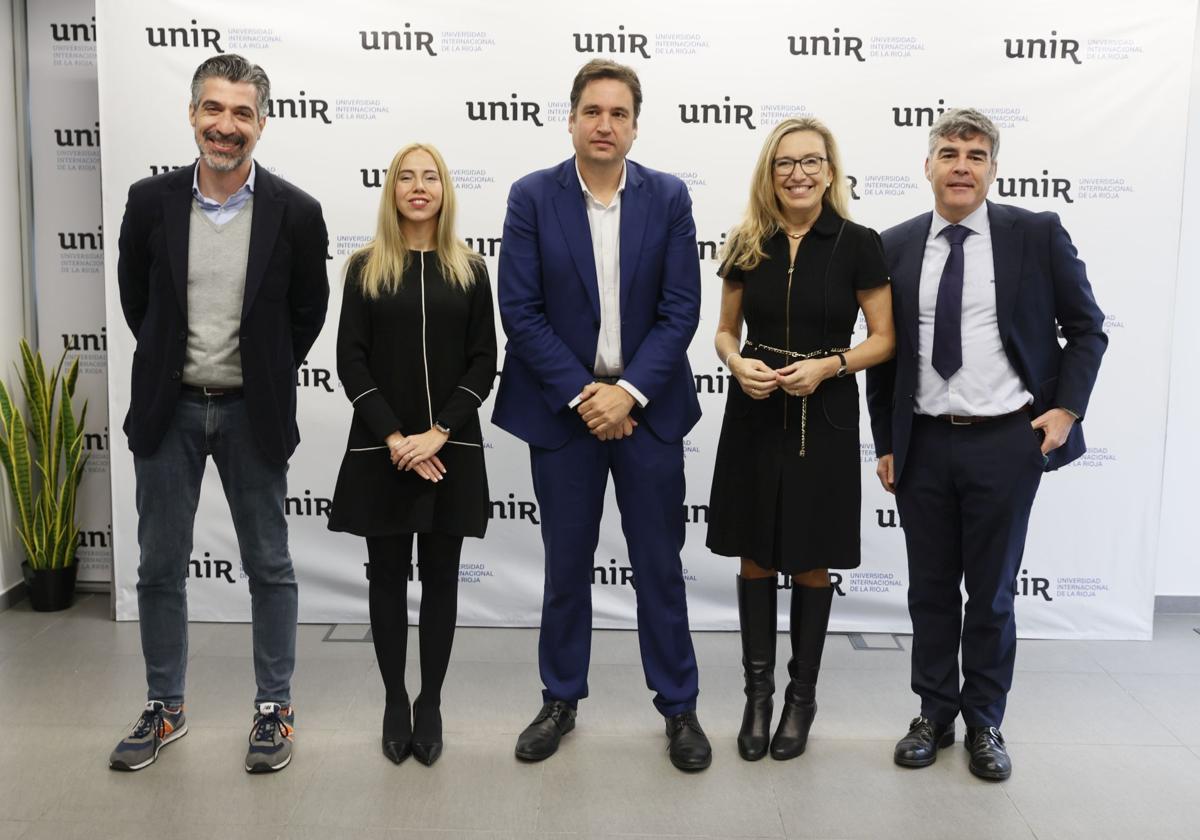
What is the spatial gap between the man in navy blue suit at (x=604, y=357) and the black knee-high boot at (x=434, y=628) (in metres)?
0.26

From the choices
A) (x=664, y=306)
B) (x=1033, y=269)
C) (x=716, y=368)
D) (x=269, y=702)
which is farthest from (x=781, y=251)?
(x=269, y=702)

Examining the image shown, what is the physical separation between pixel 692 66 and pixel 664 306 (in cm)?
152

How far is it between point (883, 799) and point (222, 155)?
238 centimetres

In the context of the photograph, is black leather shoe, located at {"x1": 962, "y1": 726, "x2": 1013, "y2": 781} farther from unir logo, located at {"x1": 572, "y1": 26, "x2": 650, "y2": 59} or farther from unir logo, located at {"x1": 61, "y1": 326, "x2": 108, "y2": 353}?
unir logo, located at {"x1": 61, "y1": 326, "x2": 108, "y2": 353}

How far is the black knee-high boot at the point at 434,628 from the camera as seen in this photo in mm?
2939

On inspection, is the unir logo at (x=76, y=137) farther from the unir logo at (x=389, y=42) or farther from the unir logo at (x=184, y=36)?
the unir logo at (x=389, y=42)

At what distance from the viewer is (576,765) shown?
2979mm

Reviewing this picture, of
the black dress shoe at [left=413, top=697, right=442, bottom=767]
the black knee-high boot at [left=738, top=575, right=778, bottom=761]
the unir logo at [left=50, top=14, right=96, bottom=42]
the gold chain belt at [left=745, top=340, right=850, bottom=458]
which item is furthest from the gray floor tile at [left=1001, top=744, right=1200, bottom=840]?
the unir logo at [left=50, top=14, right=96, bottom=42]

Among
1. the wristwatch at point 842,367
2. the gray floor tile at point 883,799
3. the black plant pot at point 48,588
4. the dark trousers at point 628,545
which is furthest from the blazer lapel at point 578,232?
the black plant pot at point 48,588

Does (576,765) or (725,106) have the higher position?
(725,106)

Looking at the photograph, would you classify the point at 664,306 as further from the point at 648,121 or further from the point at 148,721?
the point at 148,721

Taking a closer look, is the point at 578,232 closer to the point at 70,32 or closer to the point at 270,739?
the point at 270,739

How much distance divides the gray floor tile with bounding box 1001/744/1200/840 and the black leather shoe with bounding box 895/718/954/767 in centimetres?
20

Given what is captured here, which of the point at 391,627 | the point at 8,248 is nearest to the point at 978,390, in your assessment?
the point at 391,627
